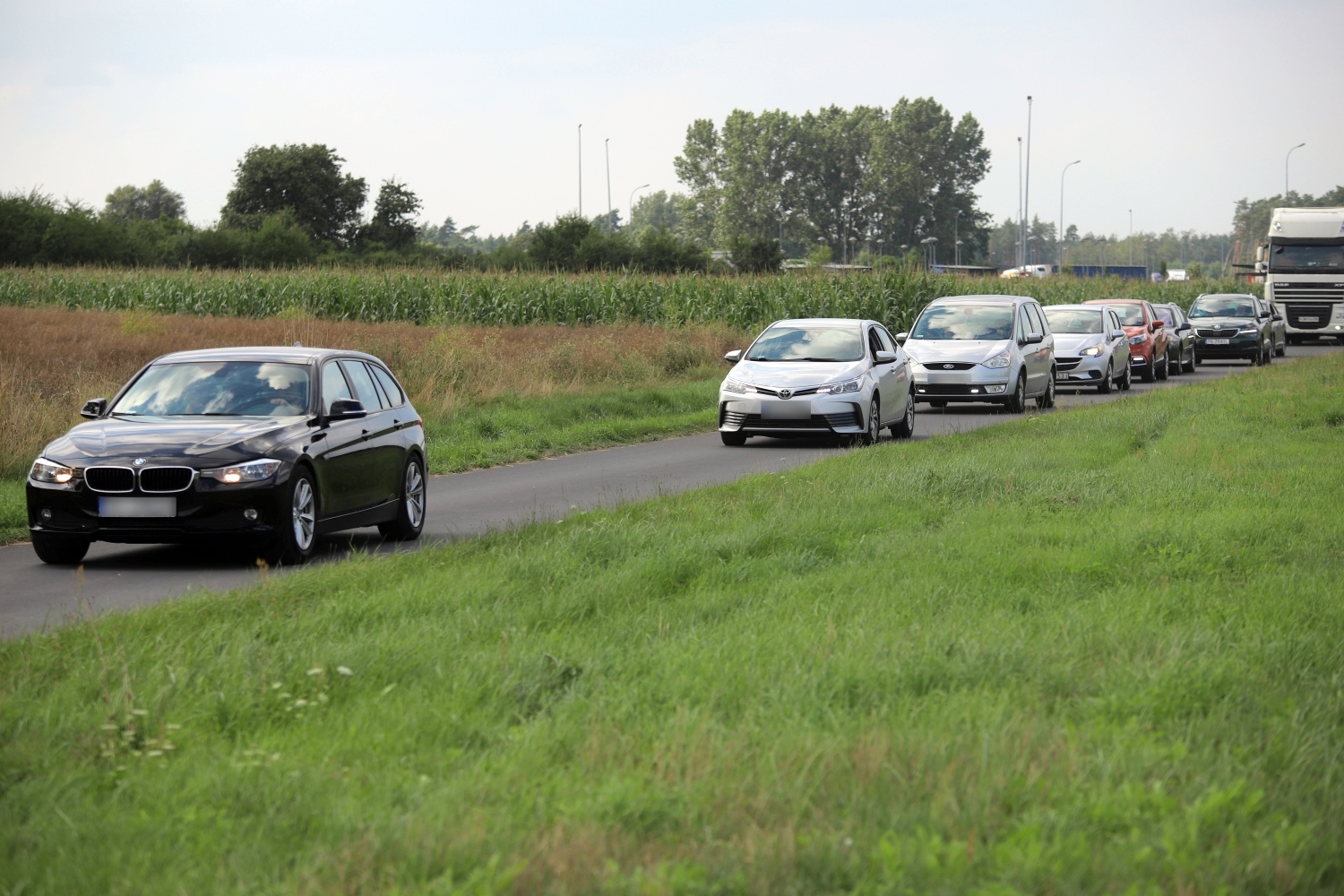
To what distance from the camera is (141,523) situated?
9.77 metres

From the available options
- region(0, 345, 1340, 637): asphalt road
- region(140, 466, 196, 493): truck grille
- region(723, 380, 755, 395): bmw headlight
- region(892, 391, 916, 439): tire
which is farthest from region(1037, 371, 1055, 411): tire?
region(140, 466, 196, 493): truck grille

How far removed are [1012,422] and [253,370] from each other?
12.1 meters

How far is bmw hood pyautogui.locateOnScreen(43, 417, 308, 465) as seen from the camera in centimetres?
984

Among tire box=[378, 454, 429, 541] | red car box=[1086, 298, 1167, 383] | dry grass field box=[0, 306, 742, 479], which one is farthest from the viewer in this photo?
red car box=[1086, 298, 1167, 383]

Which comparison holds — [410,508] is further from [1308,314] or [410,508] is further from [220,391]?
[1308,314]

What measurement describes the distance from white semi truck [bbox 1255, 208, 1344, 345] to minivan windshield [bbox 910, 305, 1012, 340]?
25.8 metres

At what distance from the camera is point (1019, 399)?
24.8m

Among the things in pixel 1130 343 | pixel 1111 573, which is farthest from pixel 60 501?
pixel 1130 343

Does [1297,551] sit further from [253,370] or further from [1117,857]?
[253,370]

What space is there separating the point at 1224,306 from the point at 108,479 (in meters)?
37.8

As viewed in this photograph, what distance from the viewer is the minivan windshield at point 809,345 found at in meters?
20.1

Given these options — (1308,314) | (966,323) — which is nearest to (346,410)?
(966,323)

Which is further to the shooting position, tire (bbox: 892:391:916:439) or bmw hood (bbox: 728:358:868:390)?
tire (bbox: 892:391:916:439)

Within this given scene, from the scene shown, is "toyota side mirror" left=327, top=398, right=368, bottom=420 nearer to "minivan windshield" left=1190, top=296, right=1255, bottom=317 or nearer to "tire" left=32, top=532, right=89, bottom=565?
"tire" left=32, top=532, right=89, bottom=565
